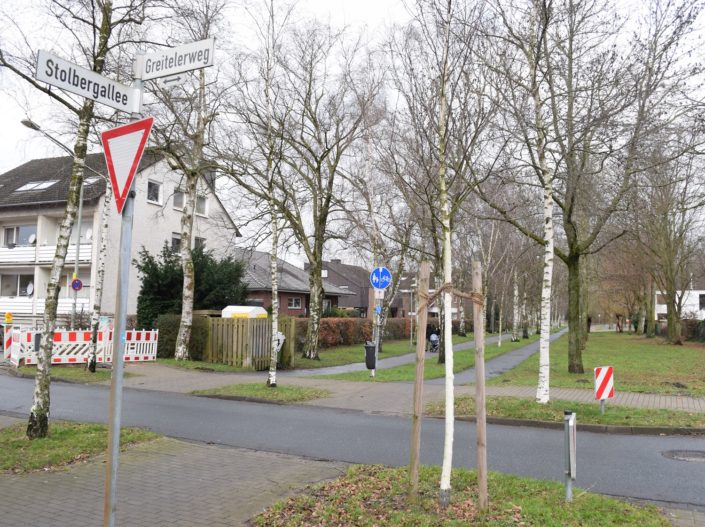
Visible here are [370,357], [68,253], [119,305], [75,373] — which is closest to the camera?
[119,305]

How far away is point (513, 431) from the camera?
998 cm

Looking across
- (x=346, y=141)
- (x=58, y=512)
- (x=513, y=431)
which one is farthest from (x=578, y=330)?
(x=58, y=512)

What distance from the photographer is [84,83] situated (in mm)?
4555

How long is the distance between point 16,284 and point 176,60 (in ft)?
122

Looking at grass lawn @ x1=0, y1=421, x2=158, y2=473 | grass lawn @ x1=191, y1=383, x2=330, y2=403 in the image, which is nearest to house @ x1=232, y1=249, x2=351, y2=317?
grass lawn @ x1=191, y1=383, x2=330, y2=403

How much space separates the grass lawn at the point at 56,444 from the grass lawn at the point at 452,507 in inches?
124

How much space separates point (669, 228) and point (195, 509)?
3586 centimetres

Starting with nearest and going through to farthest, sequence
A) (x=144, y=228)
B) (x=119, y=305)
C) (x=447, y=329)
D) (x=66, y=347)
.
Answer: (x=119, y=305) < (x=447, y=329) < (x=66, y=347) < (x=144, y=228)

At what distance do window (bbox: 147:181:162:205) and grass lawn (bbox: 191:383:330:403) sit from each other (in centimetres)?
2183

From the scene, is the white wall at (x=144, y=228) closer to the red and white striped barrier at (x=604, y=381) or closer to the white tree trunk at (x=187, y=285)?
the white tree trunk at (x=187, y=285)

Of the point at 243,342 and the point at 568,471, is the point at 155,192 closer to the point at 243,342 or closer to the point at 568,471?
the point at 243,342

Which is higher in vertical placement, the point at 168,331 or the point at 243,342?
the point at 168,331

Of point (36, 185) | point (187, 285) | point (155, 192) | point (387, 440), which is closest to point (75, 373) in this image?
point (187, 285)

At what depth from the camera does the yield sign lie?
3.92 meters
